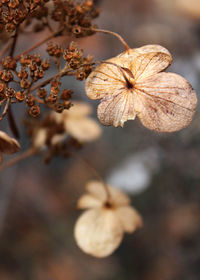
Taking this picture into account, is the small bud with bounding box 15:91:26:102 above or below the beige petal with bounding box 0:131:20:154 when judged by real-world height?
above

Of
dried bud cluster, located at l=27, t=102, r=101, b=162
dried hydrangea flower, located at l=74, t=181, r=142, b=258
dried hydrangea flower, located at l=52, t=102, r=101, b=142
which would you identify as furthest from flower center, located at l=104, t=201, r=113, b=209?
dried hydrangea flower, located at l=52, t=102, r=101, b=142

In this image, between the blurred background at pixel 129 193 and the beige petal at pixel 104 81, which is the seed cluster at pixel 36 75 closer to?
the beige petal at pixel 104 81

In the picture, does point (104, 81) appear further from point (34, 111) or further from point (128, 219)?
point (128, 219)

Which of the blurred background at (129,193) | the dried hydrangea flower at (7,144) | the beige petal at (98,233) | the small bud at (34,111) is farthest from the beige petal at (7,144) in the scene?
the blurred background at (129,193)

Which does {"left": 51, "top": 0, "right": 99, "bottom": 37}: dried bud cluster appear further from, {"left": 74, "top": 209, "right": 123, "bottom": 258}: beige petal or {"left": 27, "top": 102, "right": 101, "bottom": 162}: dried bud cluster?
{"left": 74, "top": 209, "right": 123, "bottom": 258}: beige petal

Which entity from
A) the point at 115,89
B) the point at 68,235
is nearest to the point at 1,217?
the point at 68,235
